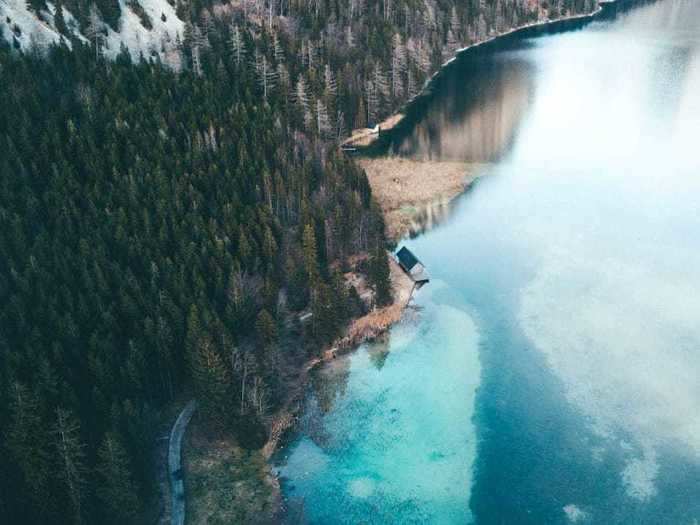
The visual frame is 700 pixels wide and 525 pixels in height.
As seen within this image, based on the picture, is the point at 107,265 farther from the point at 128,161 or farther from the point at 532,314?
the point at 532,314

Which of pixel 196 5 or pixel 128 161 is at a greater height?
pixel 196 5

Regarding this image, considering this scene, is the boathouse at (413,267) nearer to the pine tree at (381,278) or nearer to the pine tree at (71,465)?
the pine tree at (381,278)

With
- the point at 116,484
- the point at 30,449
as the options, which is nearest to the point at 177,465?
the point at 116,484

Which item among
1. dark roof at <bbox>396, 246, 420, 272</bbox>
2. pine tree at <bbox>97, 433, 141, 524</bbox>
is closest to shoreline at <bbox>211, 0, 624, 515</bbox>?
dark roof at <bbox>396, 246, 420, 272</bbox>

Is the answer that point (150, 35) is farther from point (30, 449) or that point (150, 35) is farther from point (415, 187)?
point (30, 449)

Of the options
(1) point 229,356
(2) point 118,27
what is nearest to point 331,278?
(1) point 229,356

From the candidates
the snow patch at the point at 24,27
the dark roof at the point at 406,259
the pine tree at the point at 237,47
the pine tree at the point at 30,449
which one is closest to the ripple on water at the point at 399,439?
the dark roof at the point at 406,259
